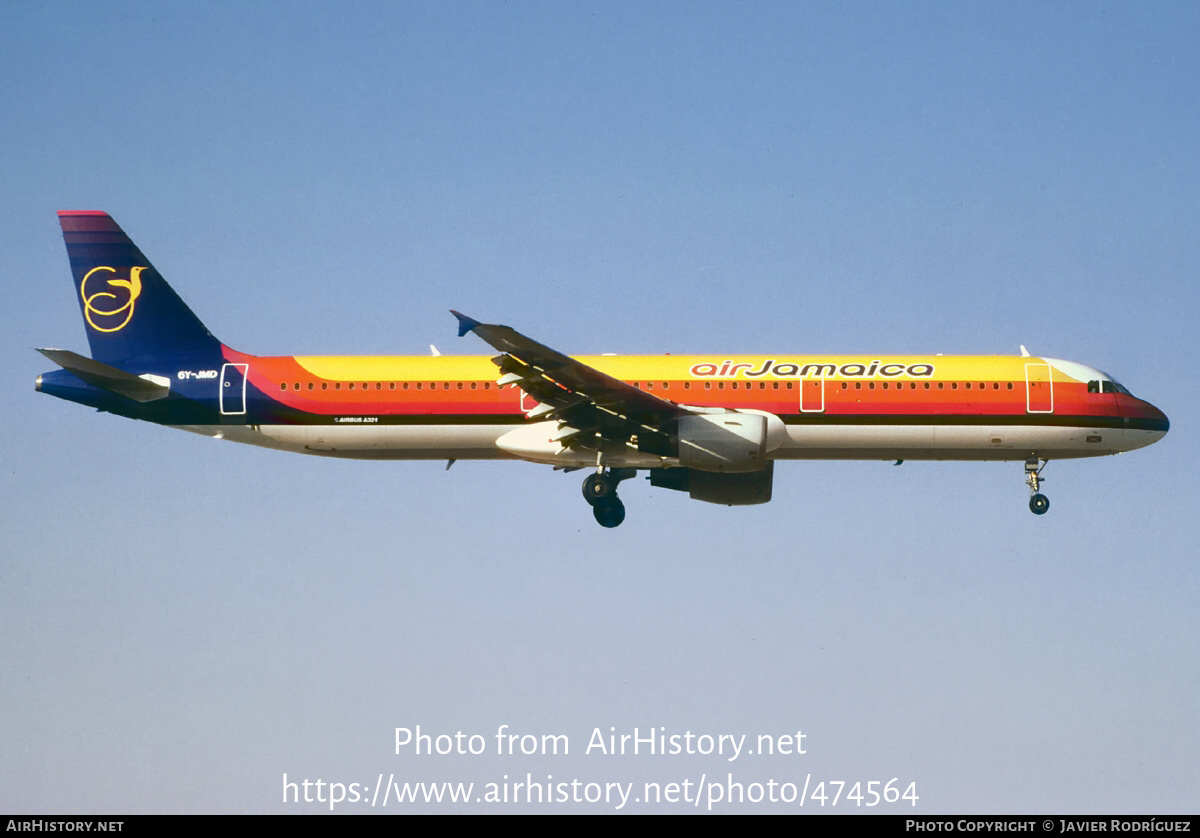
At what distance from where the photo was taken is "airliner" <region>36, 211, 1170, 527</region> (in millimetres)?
39750

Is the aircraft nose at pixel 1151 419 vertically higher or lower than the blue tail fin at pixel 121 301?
lower

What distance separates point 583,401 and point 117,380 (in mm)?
14177

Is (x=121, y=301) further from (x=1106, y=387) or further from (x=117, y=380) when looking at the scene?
(x=1106, y=387)

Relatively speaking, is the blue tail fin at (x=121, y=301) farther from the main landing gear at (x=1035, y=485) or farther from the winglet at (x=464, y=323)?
the main landing gear at (x=1035, y=485)

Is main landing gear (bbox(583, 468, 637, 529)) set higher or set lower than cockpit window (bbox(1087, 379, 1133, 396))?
lower

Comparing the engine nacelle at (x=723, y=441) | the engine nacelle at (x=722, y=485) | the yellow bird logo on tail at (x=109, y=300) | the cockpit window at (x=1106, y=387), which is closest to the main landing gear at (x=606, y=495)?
the engine nacelle at (x=722, y=485)

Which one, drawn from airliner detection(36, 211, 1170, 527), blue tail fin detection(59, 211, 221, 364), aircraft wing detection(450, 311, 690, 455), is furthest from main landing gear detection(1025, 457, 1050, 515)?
blue tail fin detection(59, 211, 221, 364)

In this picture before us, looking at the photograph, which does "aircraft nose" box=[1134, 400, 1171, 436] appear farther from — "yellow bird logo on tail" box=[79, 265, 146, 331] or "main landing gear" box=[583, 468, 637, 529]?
"yellow bird logo on tail" box=[79, 265, 146, 331]

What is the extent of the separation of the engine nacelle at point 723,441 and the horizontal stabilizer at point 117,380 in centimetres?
1586

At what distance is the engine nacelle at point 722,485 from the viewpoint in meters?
43.2

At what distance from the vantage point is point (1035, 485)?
4181cm

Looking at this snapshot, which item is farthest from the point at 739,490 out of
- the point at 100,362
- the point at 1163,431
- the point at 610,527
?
the point at 100,362

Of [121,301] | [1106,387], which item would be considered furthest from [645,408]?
[121,301]

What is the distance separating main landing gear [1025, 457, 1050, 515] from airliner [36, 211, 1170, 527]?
0.19 feet
